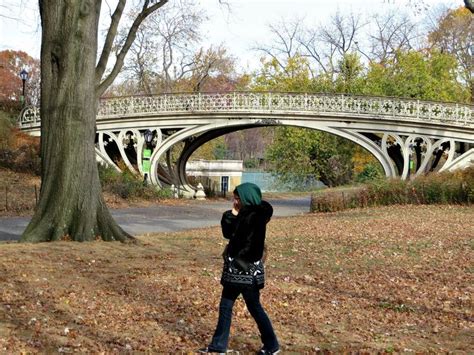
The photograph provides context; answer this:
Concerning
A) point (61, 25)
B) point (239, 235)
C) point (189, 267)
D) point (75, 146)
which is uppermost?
point (61, 25)

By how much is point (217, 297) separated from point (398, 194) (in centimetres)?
1656

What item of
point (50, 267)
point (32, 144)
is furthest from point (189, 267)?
point (32, 144)

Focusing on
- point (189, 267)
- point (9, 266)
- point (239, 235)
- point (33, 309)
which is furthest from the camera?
point (189, 267)

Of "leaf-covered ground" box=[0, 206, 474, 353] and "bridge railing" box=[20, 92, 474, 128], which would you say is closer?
"leaf-covered ground" box=[0, 206, 474, 353]

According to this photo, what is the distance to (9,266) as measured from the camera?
28.3ft

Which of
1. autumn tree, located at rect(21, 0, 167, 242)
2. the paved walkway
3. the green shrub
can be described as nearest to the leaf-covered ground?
autumn tree, located at rect(21, 0, 167, 242)

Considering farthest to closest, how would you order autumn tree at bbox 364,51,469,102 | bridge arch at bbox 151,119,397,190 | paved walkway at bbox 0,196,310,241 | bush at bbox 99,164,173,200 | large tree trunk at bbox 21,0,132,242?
autumn tree at bbox 364,51,469,102, bridge arch at bbox 151,119,397,190, bush at bbox 99,164,173,200, paved walkway at bbox 0,196,310,241, large tree trunk at bbox 21,0,132,242

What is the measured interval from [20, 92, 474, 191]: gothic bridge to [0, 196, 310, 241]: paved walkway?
17.2 ft

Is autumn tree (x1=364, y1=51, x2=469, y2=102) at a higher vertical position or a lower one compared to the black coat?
higher

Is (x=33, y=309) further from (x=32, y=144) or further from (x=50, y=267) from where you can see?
(x=32, y=144)

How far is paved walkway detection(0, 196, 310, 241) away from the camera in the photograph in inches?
636

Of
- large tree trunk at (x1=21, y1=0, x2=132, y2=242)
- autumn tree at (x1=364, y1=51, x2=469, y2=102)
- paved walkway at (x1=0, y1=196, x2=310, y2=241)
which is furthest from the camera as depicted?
autumn tree at (x1=364, y1=51, x2=469, y2=102)

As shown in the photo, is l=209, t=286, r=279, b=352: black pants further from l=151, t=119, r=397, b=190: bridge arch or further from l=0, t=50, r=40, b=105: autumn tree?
l=0, t=50, r=40, b=105: autumn tree

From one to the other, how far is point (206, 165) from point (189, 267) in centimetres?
4058
